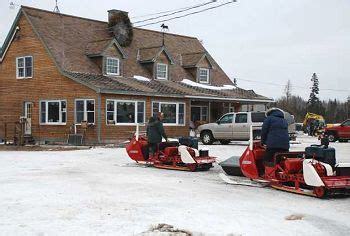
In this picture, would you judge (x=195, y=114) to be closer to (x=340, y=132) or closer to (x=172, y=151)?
(x=340, y=132)

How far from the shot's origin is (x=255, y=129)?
27.0 m

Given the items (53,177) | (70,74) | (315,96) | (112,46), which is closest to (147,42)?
(112,46)

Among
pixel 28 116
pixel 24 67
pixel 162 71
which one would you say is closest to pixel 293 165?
pixel 28 116

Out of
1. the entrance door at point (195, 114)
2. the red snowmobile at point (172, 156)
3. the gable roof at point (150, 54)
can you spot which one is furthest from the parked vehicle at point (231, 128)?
the red snowmobile at point (172, 156)

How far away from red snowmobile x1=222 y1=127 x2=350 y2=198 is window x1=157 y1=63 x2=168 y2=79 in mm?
22978

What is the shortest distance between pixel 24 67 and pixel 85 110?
6441 millimetres

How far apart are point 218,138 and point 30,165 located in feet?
46.4

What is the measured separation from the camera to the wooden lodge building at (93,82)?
94.7 ft

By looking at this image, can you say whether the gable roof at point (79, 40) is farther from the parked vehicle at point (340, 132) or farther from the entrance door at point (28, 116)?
the parked vehicle at point (340, 132)

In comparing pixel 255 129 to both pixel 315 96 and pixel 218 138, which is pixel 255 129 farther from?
pixel 315 96

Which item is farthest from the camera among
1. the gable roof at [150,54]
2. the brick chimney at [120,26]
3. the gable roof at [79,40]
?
the brick chimney at [120,26]

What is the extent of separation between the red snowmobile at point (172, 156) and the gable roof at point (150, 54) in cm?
1770

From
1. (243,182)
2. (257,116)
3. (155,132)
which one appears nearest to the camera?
(243,182)

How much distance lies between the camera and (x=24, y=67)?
106 ft
